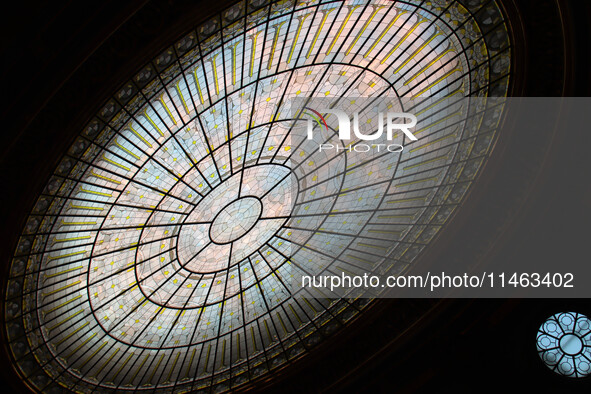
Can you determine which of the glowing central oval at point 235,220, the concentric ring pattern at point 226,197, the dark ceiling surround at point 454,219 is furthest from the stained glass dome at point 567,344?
the glowing central oval at point 235,220

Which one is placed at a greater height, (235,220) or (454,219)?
(235,220)

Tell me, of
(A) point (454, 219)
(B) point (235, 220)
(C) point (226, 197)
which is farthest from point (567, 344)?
(C) point (226, 197)

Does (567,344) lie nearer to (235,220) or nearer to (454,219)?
(454,219)

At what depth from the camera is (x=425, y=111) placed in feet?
40.3

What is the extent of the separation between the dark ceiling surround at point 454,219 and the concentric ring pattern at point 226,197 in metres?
0.51

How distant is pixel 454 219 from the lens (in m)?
13.7

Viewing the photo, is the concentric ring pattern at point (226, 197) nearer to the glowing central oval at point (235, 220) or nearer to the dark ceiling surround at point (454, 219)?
the glowing central oval at point (235, 220)

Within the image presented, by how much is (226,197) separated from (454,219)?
24.5 ft

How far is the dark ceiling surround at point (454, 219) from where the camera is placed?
8633 mm

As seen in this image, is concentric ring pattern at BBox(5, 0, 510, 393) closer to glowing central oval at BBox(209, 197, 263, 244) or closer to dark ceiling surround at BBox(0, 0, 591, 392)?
glowing central oval at BBox(209, 197, 263, 244)

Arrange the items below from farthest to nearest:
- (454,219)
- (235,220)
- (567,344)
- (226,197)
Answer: (235,220) < (226,197) < (454,219) < (567,344)

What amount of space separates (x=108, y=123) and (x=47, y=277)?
535cm

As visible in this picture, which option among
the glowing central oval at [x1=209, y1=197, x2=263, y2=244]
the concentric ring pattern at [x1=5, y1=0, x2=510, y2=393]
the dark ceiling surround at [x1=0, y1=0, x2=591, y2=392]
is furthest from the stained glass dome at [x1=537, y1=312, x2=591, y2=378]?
the glowing central oval at [x1=209, y1=197, x2=263, y2=244]

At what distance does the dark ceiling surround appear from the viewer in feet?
28.3
